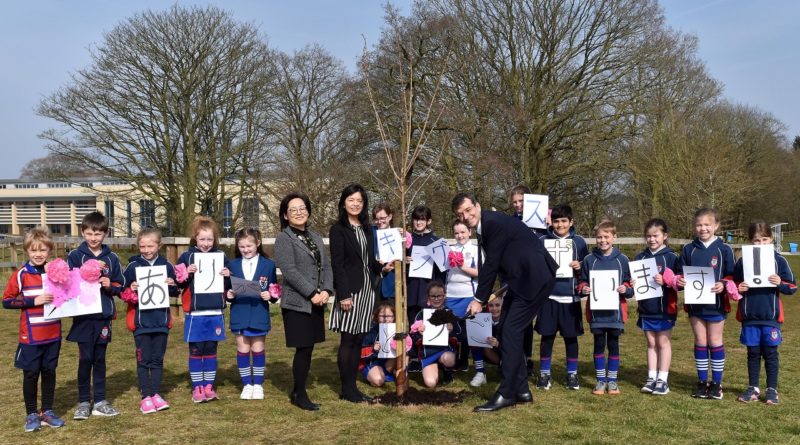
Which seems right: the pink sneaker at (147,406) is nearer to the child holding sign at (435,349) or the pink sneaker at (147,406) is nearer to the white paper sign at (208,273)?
the white paper sign at (208,273)

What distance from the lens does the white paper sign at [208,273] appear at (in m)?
5.88

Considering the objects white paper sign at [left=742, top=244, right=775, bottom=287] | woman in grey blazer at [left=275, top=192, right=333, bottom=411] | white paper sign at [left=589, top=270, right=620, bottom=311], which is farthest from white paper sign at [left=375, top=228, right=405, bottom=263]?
white paper sign at [left=742, top=244, right=775, bottom=287]

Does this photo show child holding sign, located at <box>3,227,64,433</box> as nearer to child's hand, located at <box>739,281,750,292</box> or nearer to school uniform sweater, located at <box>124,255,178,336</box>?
school uniform sweater, located at <box>124,255,178,336</box>

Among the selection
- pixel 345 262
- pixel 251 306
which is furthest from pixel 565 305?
pixel 251 306

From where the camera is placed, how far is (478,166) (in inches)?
766

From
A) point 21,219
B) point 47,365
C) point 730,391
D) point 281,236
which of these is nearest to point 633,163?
point 730,391

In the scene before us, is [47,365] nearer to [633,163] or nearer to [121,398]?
[121,398]

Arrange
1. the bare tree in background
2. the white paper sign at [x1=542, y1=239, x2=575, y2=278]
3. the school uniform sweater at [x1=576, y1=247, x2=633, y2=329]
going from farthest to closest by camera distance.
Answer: the bare tree in background < the white paper sign at [x1=542, y1=239, x2=575, y2=278] < the school uniform sweater at [x1=576, y1=247, x2=633, y2=329]

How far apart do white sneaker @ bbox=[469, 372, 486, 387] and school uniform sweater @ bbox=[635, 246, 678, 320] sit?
1668 mm

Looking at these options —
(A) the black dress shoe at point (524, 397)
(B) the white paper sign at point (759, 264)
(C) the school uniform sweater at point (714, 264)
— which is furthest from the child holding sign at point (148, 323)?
(B) the white paper sign at point (759, 264)

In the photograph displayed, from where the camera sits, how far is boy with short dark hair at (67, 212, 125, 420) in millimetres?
5445

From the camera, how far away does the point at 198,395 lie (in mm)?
6074

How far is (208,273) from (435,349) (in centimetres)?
232

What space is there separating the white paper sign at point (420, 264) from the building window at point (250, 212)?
18900mm
